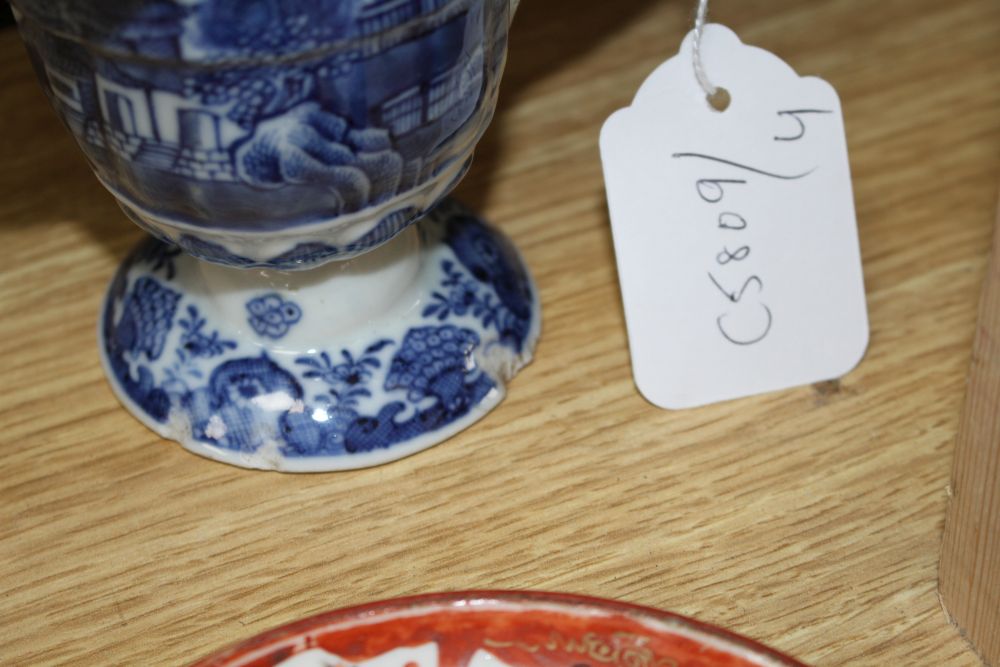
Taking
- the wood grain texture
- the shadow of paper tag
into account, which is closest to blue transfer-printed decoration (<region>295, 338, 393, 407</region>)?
the shadow of paper tag

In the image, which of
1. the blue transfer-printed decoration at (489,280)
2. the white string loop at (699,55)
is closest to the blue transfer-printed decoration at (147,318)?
the blue transfer-printed decoration at (489,280)

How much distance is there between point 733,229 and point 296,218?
0.18 m

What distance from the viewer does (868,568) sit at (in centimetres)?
43

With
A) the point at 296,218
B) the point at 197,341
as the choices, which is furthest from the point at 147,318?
the point at 296,218

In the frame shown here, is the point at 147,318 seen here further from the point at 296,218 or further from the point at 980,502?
the point at 980,502

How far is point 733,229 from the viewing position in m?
0.48

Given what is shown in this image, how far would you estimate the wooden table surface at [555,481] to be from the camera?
1.38 feet

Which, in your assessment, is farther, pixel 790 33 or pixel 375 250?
pixel 790 33

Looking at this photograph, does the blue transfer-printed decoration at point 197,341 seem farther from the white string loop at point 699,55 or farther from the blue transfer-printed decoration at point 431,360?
the white string loop at point 699,55

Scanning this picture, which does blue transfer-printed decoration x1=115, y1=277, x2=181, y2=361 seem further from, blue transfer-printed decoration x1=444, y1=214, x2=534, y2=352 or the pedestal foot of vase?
blue transfer-printed decoration x1=444, y1=214, x2=534, y2=352

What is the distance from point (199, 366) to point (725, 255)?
21 cm

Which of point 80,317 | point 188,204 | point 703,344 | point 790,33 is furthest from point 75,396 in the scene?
point 790,33

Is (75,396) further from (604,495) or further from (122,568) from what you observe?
(604,495)

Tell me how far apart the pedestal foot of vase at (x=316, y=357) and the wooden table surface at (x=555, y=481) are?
0.04ft
